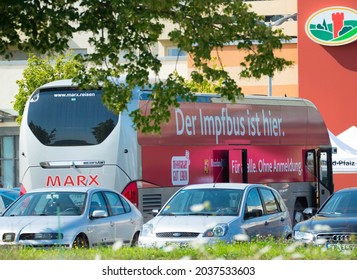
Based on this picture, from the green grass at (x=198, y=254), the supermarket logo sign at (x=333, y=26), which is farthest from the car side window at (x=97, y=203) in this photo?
the supermarket logo sign at (x=333, y=26)

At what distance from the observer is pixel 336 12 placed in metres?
42.5

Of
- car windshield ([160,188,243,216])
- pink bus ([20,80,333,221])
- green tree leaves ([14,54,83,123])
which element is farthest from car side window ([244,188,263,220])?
green tree leaves ([14,54,83,123])

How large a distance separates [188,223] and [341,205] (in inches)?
122

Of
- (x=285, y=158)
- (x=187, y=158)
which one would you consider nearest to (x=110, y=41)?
(x=187, y=158)

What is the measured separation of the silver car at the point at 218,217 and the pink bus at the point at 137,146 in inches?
173

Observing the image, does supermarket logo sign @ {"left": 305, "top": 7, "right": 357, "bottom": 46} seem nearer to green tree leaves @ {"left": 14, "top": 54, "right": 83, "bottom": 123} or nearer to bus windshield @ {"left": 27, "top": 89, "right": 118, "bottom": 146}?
green tree leaves @ {"left": 14, "top": 54, "right": 83, "bottom": 123}

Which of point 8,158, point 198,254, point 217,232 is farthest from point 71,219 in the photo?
point 8,158

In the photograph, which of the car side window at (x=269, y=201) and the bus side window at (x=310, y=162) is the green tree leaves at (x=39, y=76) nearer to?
the bus side window at (x=310, y=162)

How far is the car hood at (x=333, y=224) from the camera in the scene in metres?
19.1

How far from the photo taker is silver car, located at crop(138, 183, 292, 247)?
64.2 ft

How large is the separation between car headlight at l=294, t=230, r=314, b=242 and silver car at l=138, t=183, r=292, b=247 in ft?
2.69

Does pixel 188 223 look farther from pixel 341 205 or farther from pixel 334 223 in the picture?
pixel 341 205
